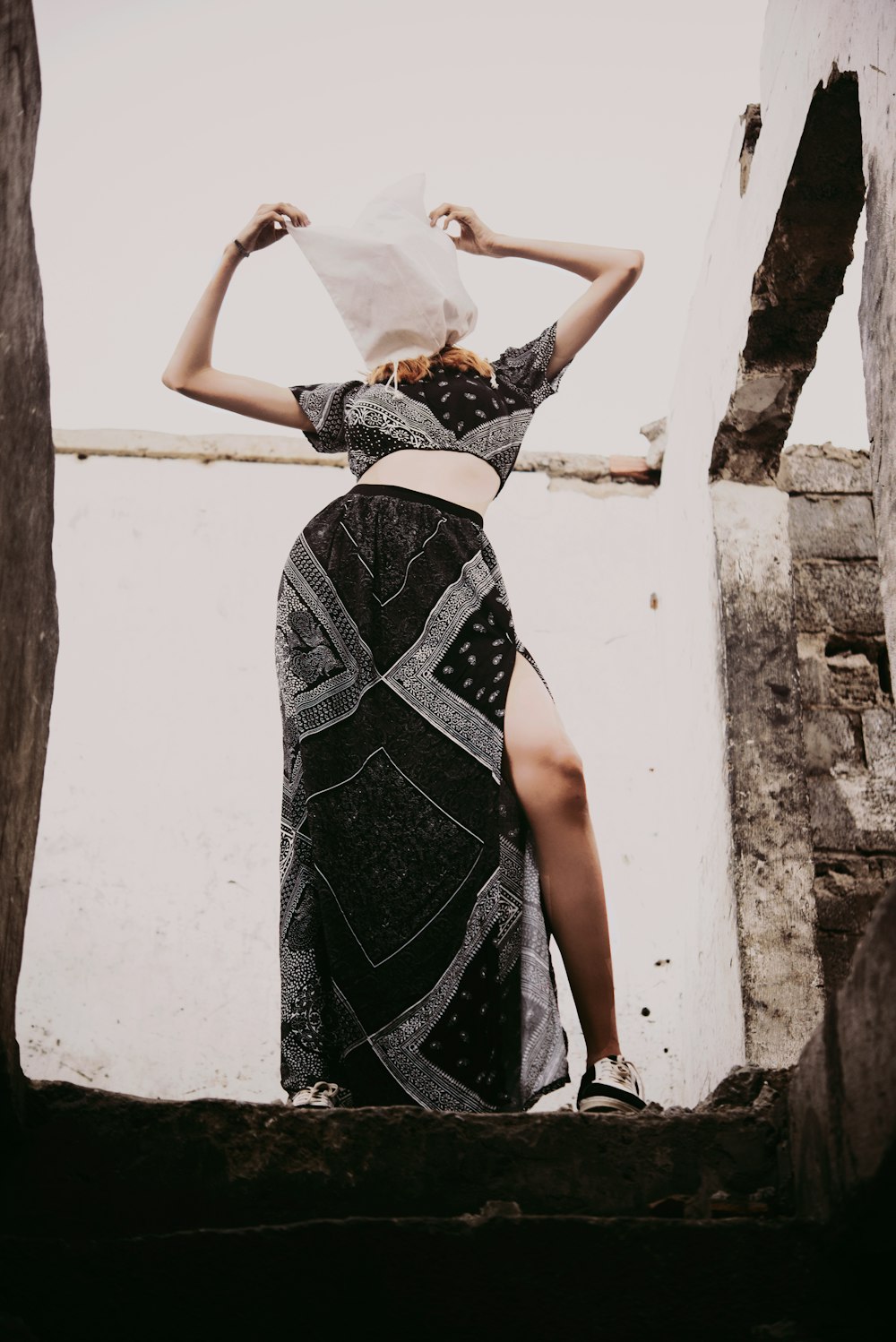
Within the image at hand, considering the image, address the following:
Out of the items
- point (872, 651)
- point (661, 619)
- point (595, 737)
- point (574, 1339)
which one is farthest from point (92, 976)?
point (574, 1339)

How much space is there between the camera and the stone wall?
400 centimetres

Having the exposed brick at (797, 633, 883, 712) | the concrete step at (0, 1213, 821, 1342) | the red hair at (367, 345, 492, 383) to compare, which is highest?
the red hair at (367, 345, 492, 383)

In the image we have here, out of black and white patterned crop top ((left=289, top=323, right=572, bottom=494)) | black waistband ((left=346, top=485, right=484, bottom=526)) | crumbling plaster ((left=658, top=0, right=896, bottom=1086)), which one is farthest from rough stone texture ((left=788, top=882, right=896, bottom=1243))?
black and white patterned crop top ((left=289, top=323, right=572, bottom=494))

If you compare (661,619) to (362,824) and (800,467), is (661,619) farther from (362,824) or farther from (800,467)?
(362,824)

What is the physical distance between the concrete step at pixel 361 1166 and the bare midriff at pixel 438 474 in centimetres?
150

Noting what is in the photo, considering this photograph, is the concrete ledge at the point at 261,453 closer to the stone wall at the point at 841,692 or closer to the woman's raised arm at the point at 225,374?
the stone wall at the point at 841,692

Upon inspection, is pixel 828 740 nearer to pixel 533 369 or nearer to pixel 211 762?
pixel 533 369

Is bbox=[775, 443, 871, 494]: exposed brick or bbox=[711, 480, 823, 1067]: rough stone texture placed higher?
bbox=[775, 443, 871, 494]: exposed brick

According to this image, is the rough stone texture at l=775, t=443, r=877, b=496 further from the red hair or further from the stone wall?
the red hair

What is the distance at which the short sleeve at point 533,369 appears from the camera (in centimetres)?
302

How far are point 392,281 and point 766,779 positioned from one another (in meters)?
1.80

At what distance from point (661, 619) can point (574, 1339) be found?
4.08 m

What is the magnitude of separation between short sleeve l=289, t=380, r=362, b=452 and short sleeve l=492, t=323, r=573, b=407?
1.07 feet

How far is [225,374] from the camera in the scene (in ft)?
10.1
